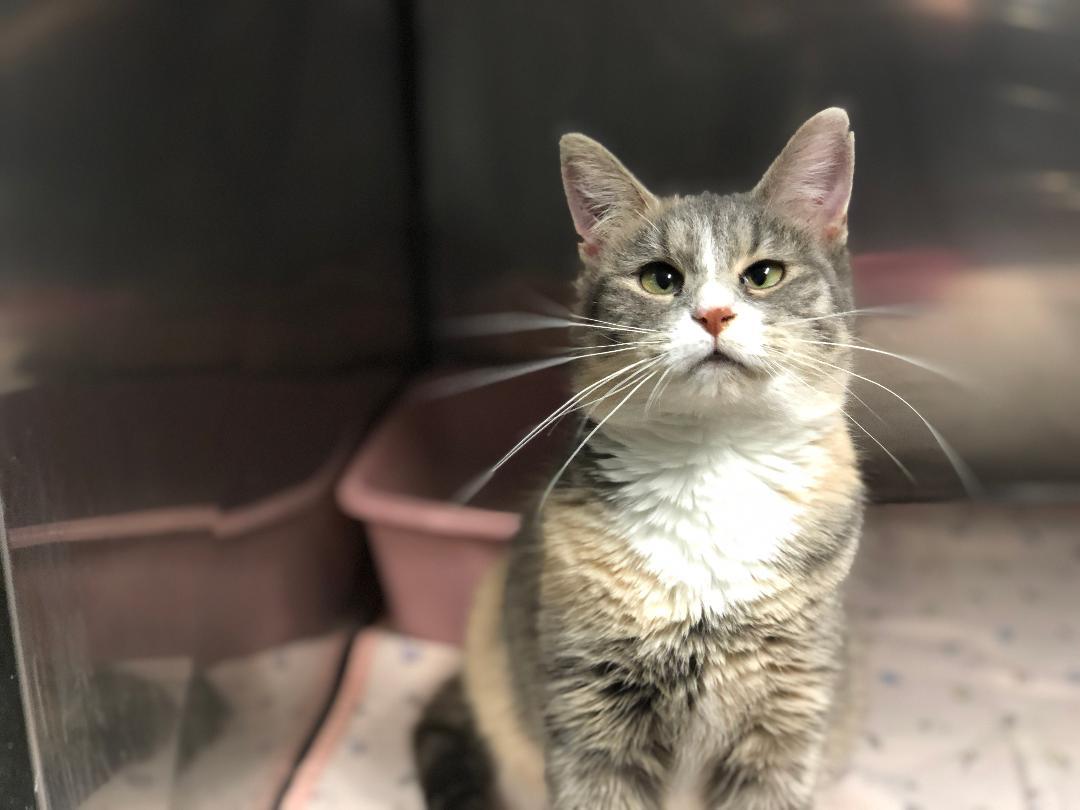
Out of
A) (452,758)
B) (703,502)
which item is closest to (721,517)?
(703,502)

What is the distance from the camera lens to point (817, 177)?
783 millimetres

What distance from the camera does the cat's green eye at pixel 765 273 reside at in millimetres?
787

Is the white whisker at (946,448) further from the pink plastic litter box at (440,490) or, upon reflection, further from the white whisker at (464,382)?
the white whisker at (464,382)

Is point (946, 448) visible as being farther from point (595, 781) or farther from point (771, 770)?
point (595, 781)

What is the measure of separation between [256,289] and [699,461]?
516 mm

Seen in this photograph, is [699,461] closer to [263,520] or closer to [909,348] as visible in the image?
[909,348]

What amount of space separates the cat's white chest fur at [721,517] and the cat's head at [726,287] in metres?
0.04

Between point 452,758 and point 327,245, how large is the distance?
2.20 feet

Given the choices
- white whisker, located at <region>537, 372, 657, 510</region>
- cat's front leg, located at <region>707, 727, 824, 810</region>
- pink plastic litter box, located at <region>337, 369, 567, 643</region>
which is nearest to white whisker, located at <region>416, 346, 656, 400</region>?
pink plastic litter box, located at <region>337, 369, 567, 643</region>

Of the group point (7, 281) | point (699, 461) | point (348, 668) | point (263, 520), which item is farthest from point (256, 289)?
point (348, 668)

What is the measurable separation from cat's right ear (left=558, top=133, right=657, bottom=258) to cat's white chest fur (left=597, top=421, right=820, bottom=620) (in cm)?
20

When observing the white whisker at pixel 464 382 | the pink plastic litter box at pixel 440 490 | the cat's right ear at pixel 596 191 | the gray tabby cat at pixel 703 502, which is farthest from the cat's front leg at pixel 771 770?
the white whisker at pixel 464 382

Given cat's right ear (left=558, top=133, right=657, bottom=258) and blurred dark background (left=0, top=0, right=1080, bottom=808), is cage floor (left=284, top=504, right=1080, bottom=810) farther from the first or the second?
cat's right ear (left=558, top=133, right=657, bottom=258)

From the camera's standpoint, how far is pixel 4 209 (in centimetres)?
60
